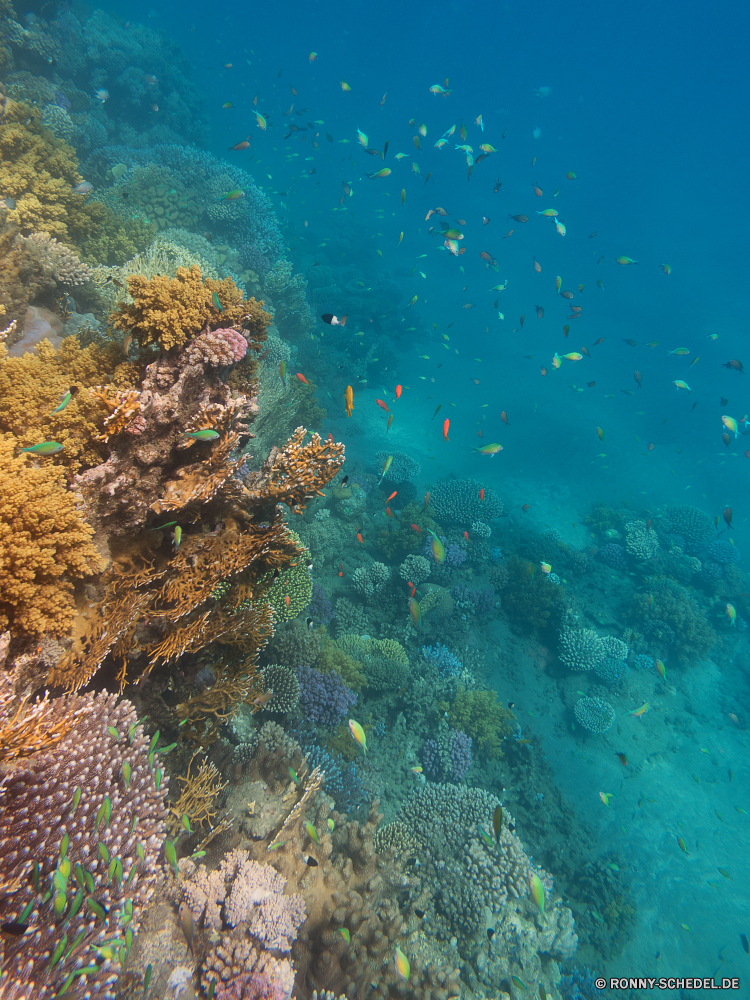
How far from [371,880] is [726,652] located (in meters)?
15.0

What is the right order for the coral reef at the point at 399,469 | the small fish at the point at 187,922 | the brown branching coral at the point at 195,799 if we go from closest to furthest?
1. the small fish at the point at 187,922
2. the brown branching coral at the point at 195,799
3. the coral reef at the point at 399,469

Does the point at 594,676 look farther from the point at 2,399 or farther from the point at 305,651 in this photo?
the point at 2,399

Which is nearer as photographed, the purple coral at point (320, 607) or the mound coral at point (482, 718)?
the mound coral at point (482, 718)

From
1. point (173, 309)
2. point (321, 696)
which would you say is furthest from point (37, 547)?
point (321, 696)

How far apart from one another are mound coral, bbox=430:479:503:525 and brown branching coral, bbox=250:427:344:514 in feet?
30.4

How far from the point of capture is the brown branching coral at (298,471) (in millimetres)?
3156

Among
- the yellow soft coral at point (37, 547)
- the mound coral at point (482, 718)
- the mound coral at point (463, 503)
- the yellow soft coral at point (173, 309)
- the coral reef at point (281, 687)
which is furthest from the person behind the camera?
the mound coral at point (463, 503)

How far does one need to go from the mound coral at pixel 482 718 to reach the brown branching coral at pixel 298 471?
21.2 feet

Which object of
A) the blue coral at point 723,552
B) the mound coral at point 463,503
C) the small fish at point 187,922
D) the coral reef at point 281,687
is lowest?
the blue coral at point 723,552

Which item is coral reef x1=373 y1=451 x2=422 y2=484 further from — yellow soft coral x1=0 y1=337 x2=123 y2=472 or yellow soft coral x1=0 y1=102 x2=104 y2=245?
yellow soft coral x1=0 y1=337 x2=123 y2=472

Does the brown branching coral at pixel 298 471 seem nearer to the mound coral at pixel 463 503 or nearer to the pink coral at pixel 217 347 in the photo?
the pink coral at pixel 217 347

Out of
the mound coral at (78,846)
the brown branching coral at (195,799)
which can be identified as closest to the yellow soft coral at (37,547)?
the mound coral at (78,846)

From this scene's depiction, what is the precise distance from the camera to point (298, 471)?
315 cm

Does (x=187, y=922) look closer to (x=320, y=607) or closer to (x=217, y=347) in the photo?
(x=217, y=347)
